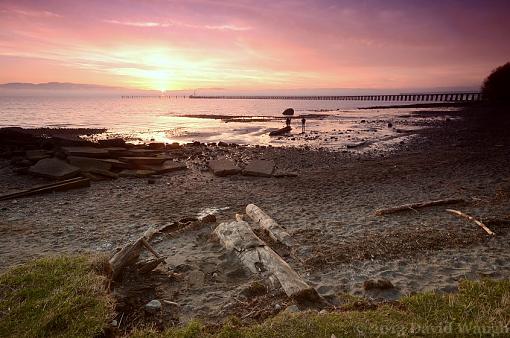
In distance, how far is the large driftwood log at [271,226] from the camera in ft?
24.0

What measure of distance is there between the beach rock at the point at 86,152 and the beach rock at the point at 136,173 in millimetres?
1757

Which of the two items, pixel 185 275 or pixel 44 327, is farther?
pixel 185 275

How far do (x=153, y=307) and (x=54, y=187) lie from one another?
9649mm

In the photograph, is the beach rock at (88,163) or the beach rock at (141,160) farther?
the beach rock at (141,160)

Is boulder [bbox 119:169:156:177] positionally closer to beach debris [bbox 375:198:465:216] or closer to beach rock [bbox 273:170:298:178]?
beach rock [bbox 273:170:298:178]

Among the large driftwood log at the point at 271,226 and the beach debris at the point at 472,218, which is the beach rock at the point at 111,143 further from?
the beach debris at the point at 472,218

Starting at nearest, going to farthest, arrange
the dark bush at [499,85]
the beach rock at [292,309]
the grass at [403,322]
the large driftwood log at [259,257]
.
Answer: the grass at [403,322], the beach rock at [292,309], the large driftwood log at [259,257], the dark bush at [499,85]

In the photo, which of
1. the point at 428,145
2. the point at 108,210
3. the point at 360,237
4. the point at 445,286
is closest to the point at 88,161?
the point at 108,210

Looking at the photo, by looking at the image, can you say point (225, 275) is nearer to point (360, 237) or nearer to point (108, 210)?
point (360, 237)

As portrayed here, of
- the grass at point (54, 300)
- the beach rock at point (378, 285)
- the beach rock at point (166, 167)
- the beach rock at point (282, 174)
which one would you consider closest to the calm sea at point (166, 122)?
the beach rock at point (166, 167)

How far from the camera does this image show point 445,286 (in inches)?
200

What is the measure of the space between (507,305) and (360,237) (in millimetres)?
3462

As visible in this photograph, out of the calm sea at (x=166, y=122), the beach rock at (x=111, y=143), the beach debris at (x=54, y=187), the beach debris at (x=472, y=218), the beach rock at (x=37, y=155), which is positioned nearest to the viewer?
the beach debris at (x=472, y=218)

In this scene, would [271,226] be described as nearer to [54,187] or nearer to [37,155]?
[54,187]
